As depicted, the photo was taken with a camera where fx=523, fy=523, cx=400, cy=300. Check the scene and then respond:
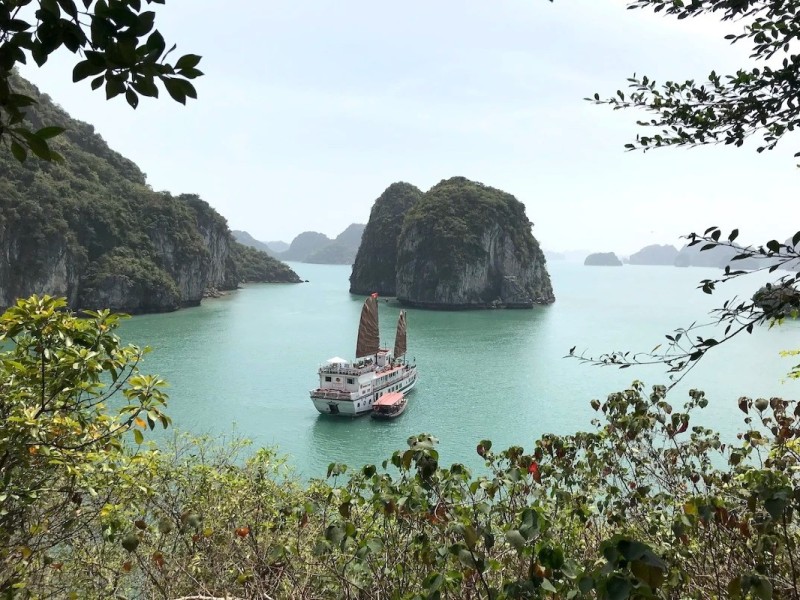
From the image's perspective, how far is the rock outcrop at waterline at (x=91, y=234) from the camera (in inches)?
1641

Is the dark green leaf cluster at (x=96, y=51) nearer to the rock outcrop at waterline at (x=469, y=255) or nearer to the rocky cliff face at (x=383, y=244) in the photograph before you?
the rock outcrop at waterline at (x=469, y=255)

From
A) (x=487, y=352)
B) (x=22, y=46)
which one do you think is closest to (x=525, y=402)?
(x=487, y=352)

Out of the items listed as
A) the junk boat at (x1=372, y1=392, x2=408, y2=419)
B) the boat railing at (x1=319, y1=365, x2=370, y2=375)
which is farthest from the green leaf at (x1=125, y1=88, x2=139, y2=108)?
the boat railing at (x1=319, y1=365, x2=370, y2=375)

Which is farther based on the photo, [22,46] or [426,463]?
[426,463]

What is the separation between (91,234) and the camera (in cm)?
4997

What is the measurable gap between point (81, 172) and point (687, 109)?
62.6 meters

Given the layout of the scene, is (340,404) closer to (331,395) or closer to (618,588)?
(331,395)

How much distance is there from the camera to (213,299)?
66125 mm

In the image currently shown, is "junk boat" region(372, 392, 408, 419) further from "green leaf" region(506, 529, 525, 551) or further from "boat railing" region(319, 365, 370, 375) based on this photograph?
"green leaf" region(506, 529, 525, 551)

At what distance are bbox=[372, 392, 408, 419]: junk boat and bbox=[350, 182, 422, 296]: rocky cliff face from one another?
184 feet

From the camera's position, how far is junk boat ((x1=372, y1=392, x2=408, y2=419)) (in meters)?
20.2

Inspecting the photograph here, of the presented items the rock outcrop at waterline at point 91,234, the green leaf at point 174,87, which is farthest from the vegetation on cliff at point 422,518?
the rock outcrop at waterline at point 91,234

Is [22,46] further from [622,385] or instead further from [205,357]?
[205,357]

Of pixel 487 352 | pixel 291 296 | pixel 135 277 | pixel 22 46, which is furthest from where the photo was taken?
pixel 291 296
